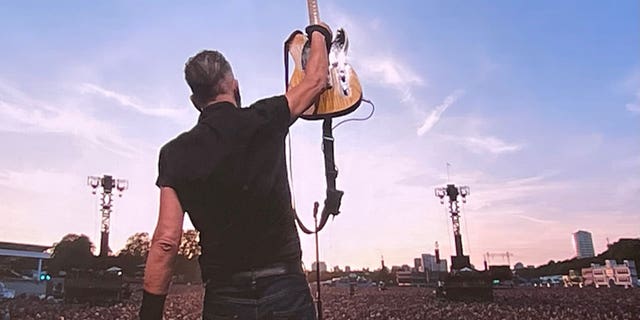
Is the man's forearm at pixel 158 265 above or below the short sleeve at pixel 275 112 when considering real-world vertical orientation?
below

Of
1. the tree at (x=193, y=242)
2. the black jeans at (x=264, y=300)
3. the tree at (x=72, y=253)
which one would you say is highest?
the tree at (x=72, y=253)

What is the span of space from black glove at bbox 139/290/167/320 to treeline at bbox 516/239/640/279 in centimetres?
6816

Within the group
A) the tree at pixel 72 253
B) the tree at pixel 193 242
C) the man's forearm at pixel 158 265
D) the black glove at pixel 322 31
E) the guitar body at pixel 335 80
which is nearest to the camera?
the man's forearm at pixel 158 265

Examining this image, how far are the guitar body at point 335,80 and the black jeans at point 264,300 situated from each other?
0.86m

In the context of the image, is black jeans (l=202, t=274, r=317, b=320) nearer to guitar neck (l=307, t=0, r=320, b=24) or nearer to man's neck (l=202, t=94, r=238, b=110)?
man's neck (l=202, t=94, r=238, b=110)

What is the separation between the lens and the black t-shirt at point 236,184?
178cm

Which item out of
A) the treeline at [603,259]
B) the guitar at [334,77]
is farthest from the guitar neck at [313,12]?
the treeline at [603,259]

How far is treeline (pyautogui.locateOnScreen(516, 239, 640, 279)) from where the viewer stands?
68.4 meters

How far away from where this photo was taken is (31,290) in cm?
4553

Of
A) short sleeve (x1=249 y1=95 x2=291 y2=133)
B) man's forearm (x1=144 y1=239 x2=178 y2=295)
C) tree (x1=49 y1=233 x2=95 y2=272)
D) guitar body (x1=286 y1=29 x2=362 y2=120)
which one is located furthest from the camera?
tree (x1=49 y1=233 x2=95 y2=272)

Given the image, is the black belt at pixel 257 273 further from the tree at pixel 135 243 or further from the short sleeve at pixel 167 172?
the tree at pixel 135 243

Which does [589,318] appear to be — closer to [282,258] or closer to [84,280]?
[282,258]

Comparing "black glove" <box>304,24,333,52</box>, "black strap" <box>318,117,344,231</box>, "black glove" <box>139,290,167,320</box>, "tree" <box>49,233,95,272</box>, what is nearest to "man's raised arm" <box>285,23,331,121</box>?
"black glove" <box>304,24,333,52</box>

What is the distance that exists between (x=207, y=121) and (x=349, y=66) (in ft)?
3.10
